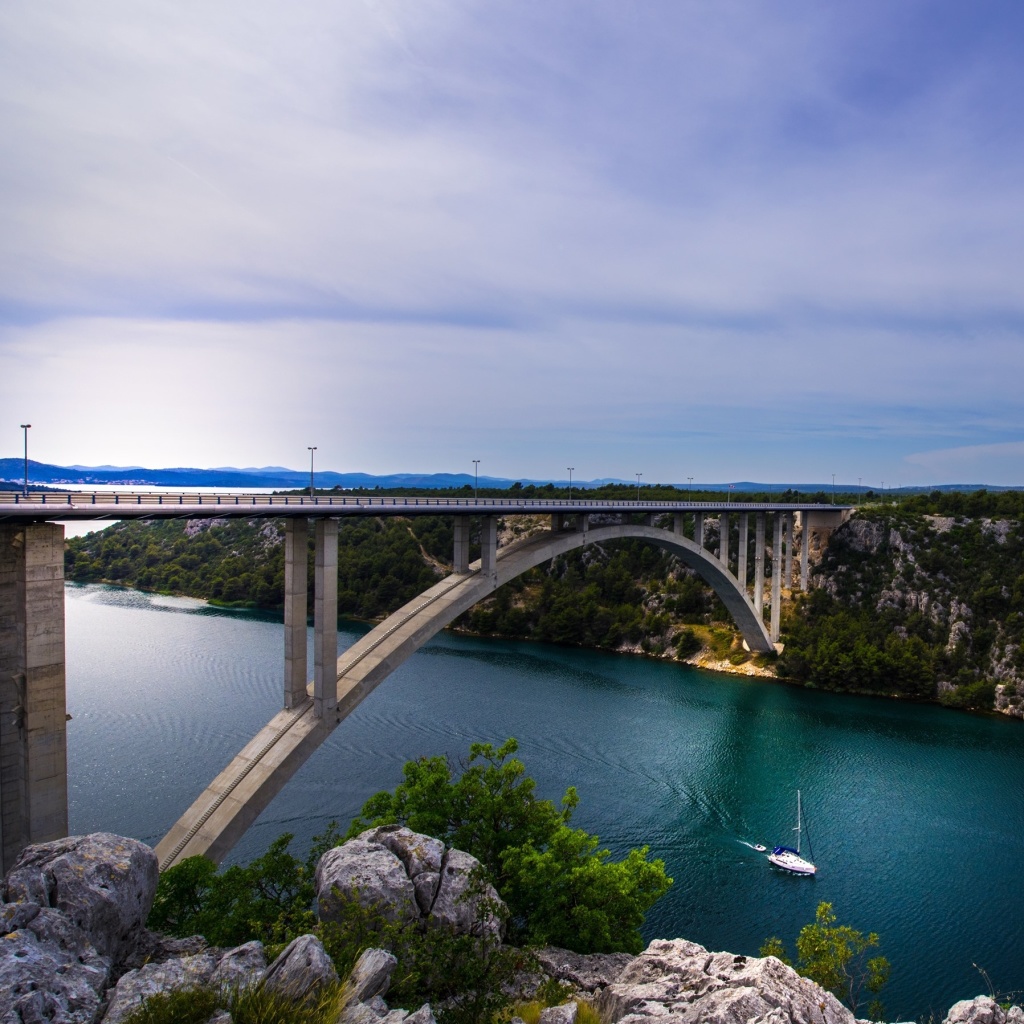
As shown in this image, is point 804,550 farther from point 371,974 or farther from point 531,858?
point 371,974

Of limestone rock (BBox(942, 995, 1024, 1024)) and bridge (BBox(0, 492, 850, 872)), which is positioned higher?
bridge (BBox(0, 492, 850, 872))

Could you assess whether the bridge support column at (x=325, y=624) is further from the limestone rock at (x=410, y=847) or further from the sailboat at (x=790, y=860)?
the sailboat at (x=790, y=860)

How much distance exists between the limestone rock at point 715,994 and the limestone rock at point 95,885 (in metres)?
6.98

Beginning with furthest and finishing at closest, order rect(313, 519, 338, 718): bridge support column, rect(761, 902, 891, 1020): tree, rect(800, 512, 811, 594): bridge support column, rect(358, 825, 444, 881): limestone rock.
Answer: rect(800, 512, 811, 594): bridge support column → rect(313, 519, 338, 718): bridge support column → rect(761, 902, 891, 1020): tree → rect(358, 825, 444, 881): limestone rock

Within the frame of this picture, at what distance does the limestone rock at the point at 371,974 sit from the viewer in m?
9.23

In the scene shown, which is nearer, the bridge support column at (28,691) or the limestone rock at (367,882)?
the limestone rock at (367,882)

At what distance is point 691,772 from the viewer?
98.7ft

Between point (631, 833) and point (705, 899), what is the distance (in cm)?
377

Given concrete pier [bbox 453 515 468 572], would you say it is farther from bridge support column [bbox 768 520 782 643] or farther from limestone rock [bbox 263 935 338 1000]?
bridge support column [bbox 768 520 782 643]

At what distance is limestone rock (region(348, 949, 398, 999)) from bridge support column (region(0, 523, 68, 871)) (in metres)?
8.23

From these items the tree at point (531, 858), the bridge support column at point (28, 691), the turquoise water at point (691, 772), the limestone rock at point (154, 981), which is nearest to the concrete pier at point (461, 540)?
the tree at point (531, 858)

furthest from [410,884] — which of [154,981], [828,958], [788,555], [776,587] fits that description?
[788,555]

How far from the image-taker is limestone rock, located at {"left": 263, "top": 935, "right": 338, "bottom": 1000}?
28.5 feet

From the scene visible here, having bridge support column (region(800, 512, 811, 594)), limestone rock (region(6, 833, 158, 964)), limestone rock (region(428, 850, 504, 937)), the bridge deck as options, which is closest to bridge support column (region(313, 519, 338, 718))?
the bridge deck
